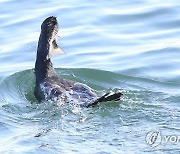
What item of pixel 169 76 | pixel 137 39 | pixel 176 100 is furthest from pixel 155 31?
pixel 176 100

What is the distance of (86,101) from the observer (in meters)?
9.13

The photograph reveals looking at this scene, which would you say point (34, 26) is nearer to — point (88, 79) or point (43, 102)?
point (88, 79)

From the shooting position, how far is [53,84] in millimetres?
9797

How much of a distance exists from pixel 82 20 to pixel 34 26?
3.56ft

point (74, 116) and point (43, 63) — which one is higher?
point (43, 63)

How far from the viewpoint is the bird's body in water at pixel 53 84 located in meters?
9.23

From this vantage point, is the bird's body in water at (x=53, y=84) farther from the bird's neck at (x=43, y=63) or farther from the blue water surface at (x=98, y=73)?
the blue water surface at (x=98, y=73)

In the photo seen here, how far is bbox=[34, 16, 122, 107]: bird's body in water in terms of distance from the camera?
30.3ft

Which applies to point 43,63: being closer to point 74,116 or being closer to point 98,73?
point 98,73

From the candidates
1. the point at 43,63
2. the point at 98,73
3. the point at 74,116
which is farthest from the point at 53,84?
the point at 98,73

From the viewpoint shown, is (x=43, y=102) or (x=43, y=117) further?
(x=43, y=102)

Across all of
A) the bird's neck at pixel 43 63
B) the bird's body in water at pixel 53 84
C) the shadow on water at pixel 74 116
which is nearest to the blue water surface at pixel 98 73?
the shadow on water at pixel 74 116

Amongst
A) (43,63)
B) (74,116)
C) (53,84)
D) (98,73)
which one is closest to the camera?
(74,116)

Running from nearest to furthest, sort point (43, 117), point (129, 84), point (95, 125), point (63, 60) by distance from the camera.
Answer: point (95, 125) → point (43, 117) → point (129, 84) → point (63, 60)
